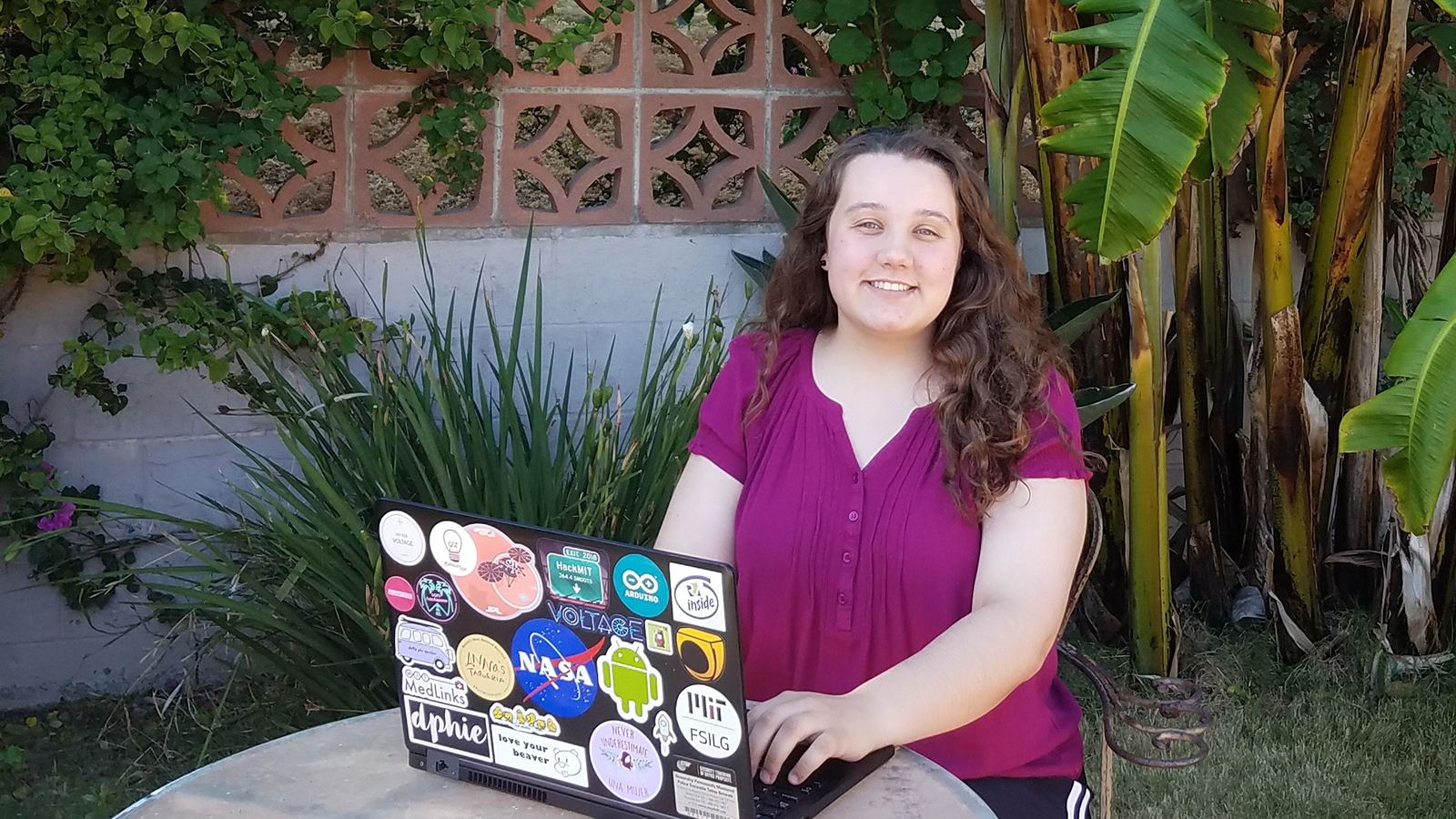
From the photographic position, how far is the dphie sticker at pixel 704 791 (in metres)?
1.29

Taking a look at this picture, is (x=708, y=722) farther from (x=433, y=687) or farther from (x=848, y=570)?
(x=848, y=570)

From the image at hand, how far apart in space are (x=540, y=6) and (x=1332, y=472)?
2.24 metres

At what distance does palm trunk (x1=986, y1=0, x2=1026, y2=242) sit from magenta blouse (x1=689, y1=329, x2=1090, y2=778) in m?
1.14

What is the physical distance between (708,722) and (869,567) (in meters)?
0.67

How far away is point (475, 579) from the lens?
1367mm

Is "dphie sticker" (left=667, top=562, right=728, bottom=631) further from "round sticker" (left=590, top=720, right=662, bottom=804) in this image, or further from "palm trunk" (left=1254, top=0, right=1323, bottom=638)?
"palm trunk" (left=1254, top=0, right=1323, bottom=638)

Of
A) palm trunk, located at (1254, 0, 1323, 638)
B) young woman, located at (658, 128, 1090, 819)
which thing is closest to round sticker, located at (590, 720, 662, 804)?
young woman, located at (658, 128, 1090, 819)

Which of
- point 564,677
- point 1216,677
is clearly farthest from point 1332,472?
point 564,677

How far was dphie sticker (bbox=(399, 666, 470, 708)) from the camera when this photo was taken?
142 cm

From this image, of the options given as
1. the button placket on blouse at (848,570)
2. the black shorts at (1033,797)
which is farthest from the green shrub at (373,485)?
the black shorts at (1033,797)

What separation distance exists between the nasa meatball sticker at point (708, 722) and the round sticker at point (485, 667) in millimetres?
194

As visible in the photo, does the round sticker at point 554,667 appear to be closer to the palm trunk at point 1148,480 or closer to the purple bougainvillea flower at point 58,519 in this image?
the palm trunk at point 1148,480

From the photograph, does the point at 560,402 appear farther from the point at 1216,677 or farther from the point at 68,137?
the point at 1216,677

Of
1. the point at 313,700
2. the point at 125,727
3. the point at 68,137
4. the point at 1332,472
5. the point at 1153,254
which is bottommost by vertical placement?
the point at 125,727
